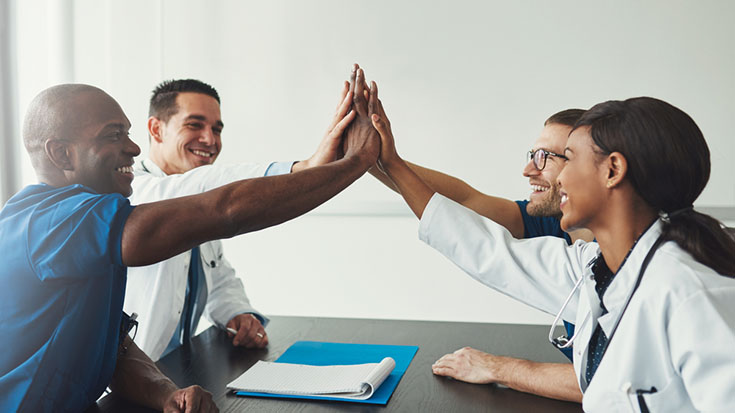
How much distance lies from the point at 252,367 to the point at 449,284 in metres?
2.33

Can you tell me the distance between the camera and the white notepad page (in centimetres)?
132

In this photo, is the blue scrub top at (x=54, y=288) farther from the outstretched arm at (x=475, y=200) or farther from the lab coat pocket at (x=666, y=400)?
the outstretched arm at (x=475, y=200)

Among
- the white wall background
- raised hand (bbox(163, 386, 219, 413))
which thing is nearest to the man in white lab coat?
raised hand (bbox(163, 386, 219, 413))

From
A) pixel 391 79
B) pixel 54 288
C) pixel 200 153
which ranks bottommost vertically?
pixel 54 288

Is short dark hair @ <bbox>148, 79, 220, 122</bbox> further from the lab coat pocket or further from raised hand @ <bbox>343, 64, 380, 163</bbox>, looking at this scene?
the lab coat pocket

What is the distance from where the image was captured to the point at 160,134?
258 cm

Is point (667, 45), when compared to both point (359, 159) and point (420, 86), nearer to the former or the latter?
point (420, 86)

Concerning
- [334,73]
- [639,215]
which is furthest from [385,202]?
[639,215]

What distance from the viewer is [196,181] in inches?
79.0

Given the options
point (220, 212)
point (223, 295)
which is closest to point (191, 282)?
point (223, 295)

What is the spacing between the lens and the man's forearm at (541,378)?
1.29 meters

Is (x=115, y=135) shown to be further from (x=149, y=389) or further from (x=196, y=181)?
(x=196, y=181)

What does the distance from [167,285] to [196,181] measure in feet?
1.23

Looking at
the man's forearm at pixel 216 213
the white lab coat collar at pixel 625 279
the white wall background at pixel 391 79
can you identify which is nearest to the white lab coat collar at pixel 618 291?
the white lab coat collar at pixel 625 279
